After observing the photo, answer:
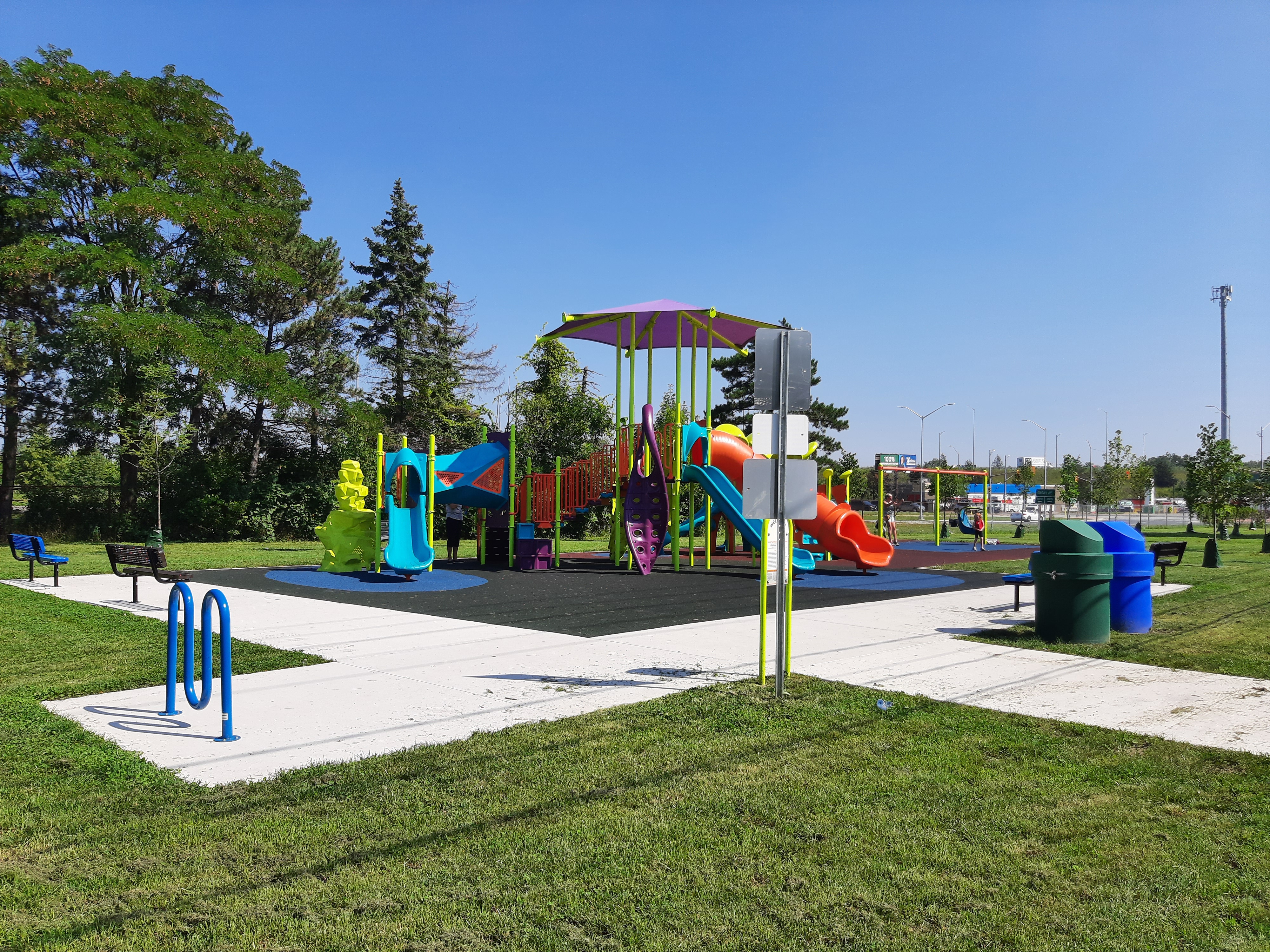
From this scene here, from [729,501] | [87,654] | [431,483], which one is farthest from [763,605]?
[431,483]

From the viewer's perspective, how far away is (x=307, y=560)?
21.4m

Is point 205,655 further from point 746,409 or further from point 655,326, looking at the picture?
point 746,409

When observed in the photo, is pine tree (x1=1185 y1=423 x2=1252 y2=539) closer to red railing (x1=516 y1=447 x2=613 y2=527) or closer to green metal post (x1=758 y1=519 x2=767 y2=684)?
red railing (x1=516 y1=447 x2=613 y2=527)

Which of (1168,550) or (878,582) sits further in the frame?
(878,582)

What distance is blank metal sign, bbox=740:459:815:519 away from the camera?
7.01 meters

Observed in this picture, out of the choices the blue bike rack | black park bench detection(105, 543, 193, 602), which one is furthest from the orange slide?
the blue bike rack

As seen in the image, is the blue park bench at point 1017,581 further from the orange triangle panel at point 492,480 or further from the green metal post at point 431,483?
the orange triangle panel at point 492,480

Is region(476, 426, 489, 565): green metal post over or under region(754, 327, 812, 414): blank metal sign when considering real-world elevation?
under

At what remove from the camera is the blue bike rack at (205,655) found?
18.8 feet

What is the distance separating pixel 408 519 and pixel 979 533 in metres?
21.9

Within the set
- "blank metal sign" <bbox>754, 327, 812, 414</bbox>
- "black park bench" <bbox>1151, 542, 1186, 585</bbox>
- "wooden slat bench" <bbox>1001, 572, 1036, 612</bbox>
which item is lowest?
"wooden slat bench" <bbox>1001, 572, 1036, 612</bbox>

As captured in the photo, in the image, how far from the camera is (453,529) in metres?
21.1

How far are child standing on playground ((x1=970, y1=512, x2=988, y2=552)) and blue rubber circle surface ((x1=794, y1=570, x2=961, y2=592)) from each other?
11.8 meters

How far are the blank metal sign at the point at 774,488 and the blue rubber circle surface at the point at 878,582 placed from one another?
9.41m
